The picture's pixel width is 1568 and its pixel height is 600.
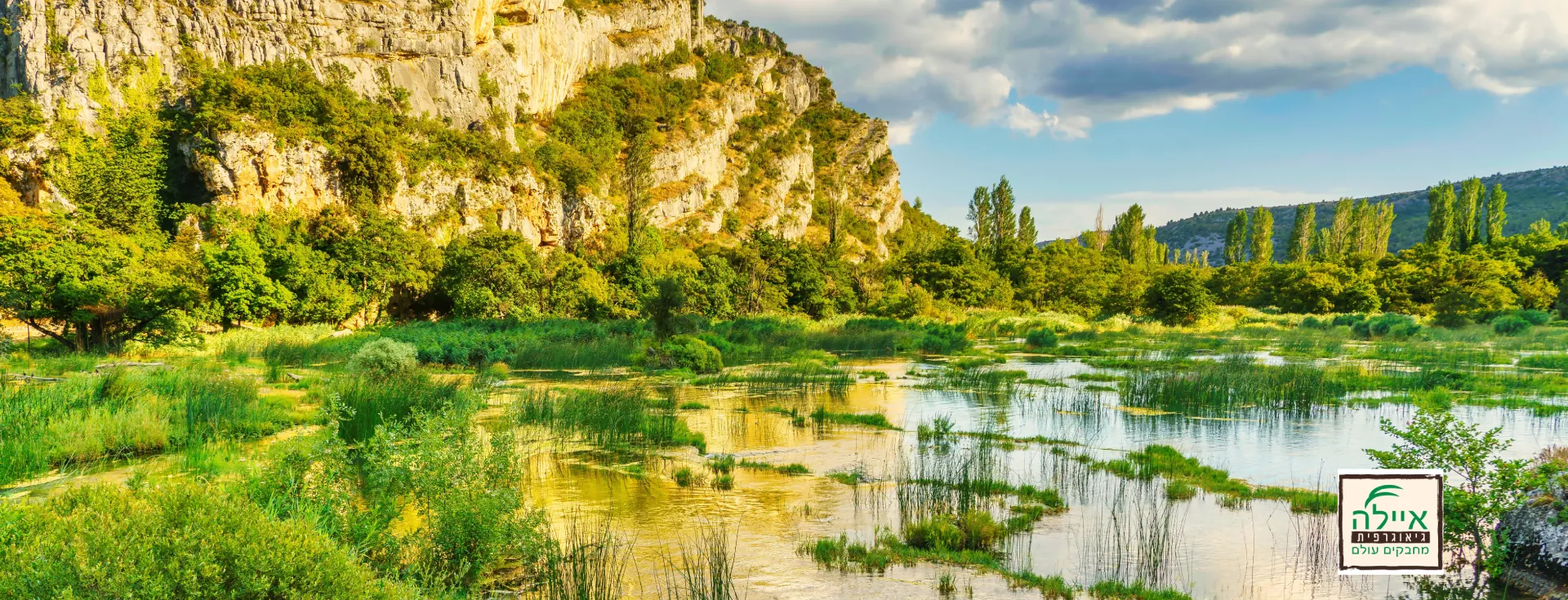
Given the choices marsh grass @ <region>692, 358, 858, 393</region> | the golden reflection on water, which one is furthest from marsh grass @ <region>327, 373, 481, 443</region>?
marsh grass @ <region>692, 358, 858, 393</region>

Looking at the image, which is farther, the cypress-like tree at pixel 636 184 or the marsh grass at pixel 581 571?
the cypress-like tree at pixel 636 184

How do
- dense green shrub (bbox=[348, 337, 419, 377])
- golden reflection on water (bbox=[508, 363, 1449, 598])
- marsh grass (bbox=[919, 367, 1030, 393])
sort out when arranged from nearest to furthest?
1. golden reflection on water (bbox=[508, 363, 1449, 598])
2. dense green shrub (bbox=[348, 337, 419, 377])
3. marsh grass (bbox=[919, 367, 1030, 393])

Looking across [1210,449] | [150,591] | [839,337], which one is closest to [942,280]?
[839,337]

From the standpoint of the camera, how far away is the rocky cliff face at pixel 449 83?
47062 millimetres

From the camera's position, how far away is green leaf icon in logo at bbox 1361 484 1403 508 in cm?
680

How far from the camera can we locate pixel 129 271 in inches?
969

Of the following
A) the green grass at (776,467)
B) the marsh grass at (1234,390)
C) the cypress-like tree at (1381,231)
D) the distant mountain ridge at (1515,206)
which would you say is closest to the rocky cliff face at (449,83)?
the green grass at (776,467)

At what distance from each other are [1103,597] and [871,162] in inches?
5004

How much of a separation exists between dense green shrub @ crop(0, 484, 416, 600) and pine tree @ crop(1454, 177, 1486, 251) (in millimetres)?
84761

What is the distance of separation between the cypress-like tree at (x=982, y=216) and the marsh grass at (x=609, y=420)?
77054mm

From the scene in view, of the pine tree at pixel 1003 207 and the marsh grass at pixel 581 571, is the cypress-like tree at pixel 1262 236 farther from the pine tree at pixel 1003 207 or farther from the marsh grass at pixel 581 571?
the marsh grass at pixel 581 571

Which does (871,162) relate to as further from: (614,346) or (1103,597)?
(1103,597)

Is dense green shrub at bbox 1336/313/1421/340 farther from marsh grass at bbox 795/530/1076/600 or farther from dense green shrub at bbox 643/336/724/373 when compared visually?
marsh grass at bbox 795/530/1076/600

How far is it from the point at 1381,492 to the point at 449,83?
72.0 m
